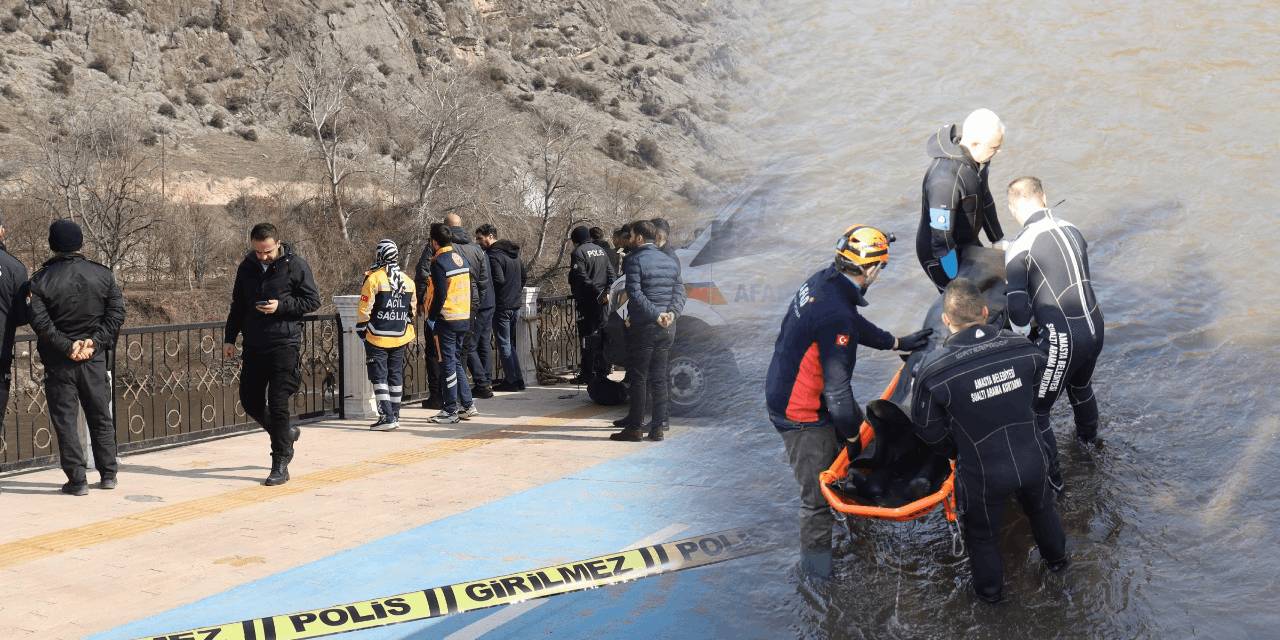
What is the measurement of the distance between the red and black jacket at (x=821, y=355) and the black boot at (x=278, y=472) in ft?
12.7

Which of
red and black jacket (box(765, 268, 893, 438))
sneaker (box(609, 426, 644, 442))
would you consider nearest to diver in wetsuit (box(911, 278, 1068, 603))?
red and black jacket (box(765, 268, 893, 438))

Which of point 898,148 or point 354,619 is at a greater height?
point 898,148

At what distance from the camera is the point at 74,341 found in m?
6.67

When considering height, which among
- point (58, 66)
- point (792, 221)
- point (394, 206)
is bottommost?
point (792, 221)

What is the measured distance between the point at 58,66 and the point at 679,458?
217 ft

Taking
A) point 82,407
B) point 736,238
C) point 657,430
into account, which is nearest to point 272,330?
point 82,407

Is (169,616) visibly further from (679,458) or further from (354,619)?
(679,458)

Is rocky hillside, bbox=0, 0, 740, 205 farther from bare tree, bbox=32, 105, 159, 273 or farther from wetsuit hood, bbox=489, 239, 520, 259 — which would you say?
wetsuit hood, bbox=489, 239, 520, 259

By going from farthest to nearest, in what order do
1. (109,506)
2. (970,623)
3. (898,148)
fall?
(898,148), (109,506), (970,623)

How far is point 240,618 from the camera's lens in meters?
4.28

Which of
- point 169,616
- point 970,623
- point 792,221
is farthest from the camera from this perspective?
point 792,221

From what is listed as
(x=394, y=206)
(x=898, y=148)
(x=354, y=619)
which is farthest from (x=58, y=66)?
(x=354, y=619)

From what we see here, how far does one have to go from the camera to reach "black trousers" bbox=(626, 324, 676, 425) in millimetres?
7371

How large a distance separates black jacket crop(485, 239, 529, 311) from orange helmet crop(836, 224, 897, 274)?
6360mm
